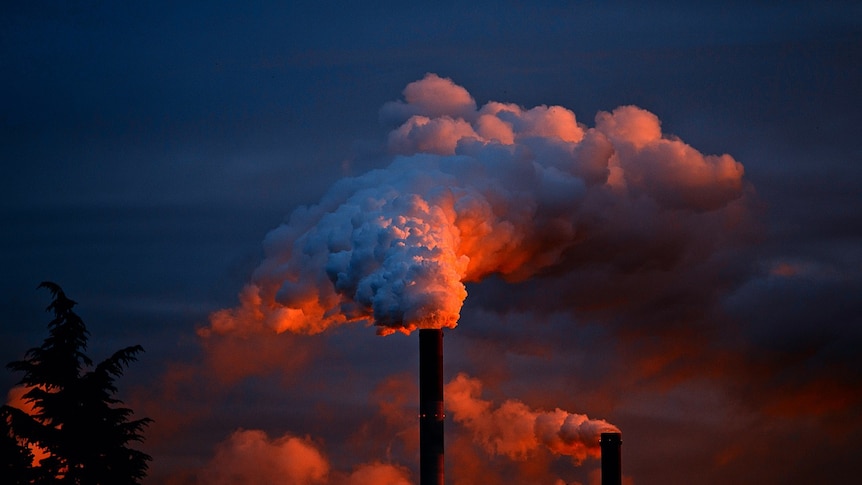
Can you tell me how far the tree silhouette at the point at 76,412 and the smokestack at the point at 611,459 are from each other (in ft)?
164

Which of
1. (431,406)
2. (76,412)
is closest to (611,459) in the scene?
(431,406)

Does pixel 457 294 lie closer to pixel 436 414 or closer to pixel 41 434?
pixel 436 414

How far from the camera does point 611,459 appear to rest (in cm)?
10712

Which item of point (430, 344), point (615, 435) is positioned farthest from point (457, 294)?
point (615, 435)

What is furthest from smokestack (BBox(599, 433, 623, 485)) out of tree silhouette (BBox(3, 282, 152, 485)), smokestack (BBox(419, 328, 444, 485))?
tree silhouette (BBox(3, 282, 152, 485))

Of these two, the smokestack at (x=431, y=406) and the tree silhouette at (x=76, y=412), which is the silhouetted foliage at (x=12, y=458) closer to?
the tree silhouette at (x=76, y=412)

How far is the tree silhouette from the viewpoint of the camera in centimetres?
6127

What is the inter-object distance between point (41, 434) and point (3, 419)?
1.51m

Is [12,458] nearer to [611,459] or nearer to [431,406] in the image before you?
[431,406]

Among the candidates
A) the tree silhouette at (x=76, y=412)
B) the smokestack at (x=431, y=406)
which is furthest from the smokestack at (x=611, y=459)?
the tree silhouette at (x=76, y=412)

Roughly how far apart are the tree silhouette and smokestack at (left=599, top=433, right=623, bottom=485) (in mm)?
49874

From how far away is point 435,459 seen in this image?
97.9 meters

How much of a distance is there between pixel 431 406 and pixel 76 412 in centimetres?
3800

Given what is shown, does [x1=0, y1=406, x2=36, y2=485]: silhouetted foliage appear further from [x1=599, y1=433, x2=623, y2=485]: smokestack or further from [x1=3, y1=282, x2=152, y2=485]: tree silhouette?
[x1=599, y1=433, x2=623, y2=485]: smokestack
